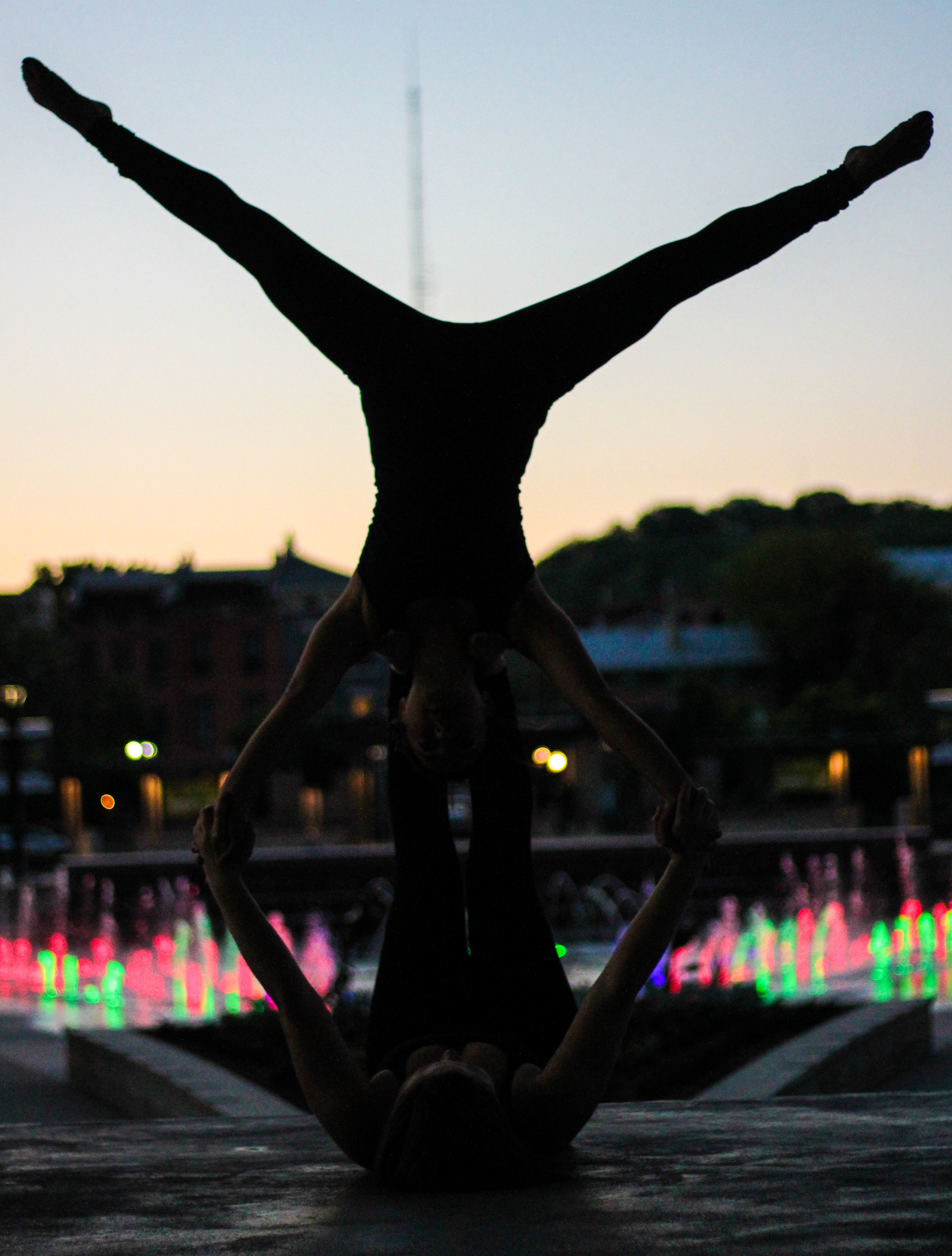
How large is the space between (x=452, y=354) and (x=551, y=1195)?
2477 millimetres

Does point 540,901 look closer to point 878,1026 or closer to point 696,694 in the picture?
point 878,1026

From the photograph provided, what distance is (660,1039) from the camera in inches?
372

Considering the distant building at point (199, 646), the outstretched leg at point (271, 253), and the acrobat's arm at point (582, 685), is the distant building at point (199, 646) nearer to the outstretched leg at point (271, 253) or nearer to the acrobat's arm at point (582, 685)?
the outstretched leg at point (271, 253)

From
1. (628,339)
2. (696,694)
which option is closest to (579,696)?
(628,339)

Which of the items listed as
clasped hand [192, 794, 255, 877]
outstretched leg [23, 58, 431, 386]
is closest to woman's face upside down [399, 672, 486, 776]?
clasped hand [192, 794, 255, 877]

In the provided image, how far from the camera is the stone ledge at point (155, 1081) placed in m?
7.94

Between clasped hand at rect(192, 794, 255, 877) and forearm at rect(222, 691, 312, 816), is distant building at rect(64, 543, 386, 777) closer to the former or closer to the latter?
forearm at rect(222, 691, 312, 816)

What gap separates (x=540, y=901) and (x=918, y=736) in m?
26.2

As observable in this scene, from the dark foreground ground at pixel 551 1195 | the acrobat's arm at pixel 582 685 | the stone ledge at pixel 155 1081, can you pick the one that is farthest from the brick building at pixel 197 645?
the acrobat's arm at pixel 582 685

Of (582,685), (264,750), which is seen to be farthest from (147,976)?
(582,685)

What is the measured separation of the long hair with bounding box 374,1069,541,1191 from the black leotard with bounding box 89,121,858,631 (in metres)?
1.34

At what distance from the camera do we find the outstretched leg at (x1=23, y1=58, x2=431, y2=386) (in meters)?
5.38

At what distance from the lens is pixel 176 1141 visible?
581 centimetres

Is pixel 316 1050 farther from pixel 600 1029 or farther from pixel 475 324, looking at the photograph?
pixel 475 324
